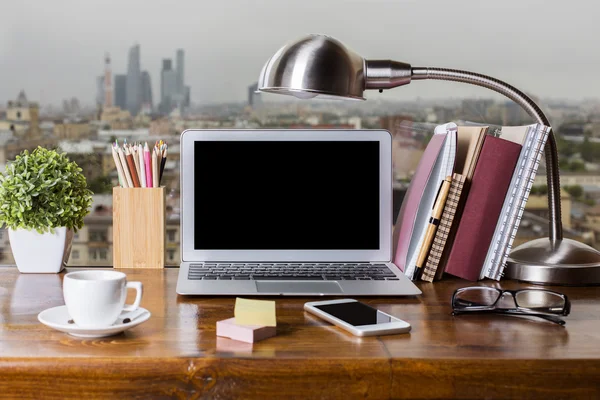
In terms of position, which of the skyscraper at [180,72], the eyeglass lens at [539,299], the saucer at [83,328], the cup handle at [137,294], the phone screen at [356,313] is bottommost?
the phone screen at [356,313]

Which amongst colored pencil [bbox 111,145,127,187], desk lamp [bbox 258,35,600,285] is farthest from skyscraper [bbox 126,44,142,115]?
desk lamp [bbox 258,35,600,285]

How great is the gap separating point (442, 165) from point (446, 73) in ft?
0.61

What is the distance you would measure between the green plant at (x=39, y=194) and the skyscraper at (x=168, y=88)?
0.65 m

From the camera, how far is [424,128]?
181cm

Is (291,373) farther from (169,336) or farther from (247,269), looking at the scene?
(247,269)

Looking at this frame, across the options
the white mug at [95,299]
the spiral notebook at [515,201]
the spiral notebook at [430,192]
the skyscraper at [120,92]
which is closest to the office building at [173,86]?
the skyscraper at [120,92]

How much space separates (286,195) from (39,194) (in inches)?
19.8

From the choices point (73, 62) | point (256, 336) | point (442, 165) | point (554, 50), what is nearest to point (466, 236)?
point (442, 165)

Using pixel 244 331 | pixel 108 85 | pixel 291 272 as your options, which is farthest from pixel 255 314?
pixel 108 85

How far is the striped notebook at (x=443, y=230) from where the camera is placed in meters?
1.35

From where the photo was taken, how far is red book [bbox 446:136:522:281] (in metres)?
1.38

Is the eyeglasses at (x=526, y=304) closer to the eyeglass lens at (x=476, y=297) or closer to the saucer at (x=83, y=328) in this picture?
the eyeglass lens at (x=476, y=297)

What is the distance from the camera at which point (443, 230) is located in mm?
1355

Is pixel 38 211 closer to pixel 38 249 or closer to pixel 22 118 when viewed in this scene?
pixel 38 249
